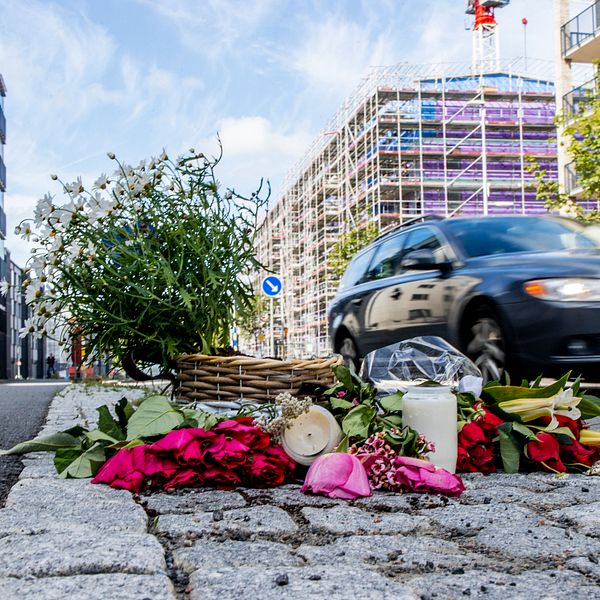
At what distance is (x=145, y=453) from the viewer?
272 centimetres

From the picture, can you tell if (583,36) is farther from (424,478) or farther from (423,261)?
(424,478)

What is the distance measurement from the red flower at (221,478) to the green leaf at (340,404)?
515 millimetres

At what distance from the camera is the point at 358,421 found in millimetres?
2938

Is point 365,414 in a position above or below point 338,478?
above

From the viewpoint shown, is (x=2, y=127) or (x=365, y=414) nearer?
(x=365, y=414)

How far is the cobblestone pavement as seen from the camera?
1.58m

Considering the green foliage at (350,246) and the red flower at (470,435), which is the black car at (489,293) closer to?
the red flower at (470,435)

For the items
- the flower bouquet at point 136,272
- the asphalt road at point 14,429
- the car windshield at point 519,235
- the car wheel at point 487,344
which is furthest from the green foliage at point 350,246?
the flower bouquet at point 136,272

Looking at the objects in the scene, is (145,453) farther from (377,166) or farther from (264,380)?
(377,166)

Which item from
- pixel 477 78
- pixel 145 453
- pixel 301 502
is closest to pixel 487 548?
pixel 301 502

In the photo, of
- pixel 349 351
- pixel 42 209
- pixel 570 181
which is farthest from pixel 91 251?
pixel 570 181

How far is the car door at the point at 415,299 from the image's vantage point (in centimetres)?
672

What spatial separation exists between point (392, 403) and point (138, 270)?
4.30 ft

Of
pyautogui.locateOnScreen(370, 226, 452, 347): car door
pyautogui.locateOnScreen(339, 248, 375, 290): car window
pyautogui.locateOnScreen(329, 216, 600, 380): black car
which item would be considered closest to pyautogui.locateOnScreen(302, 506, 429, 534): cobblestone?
pyautogui.locateOnScreen(329, 216, 600, 380): black car
